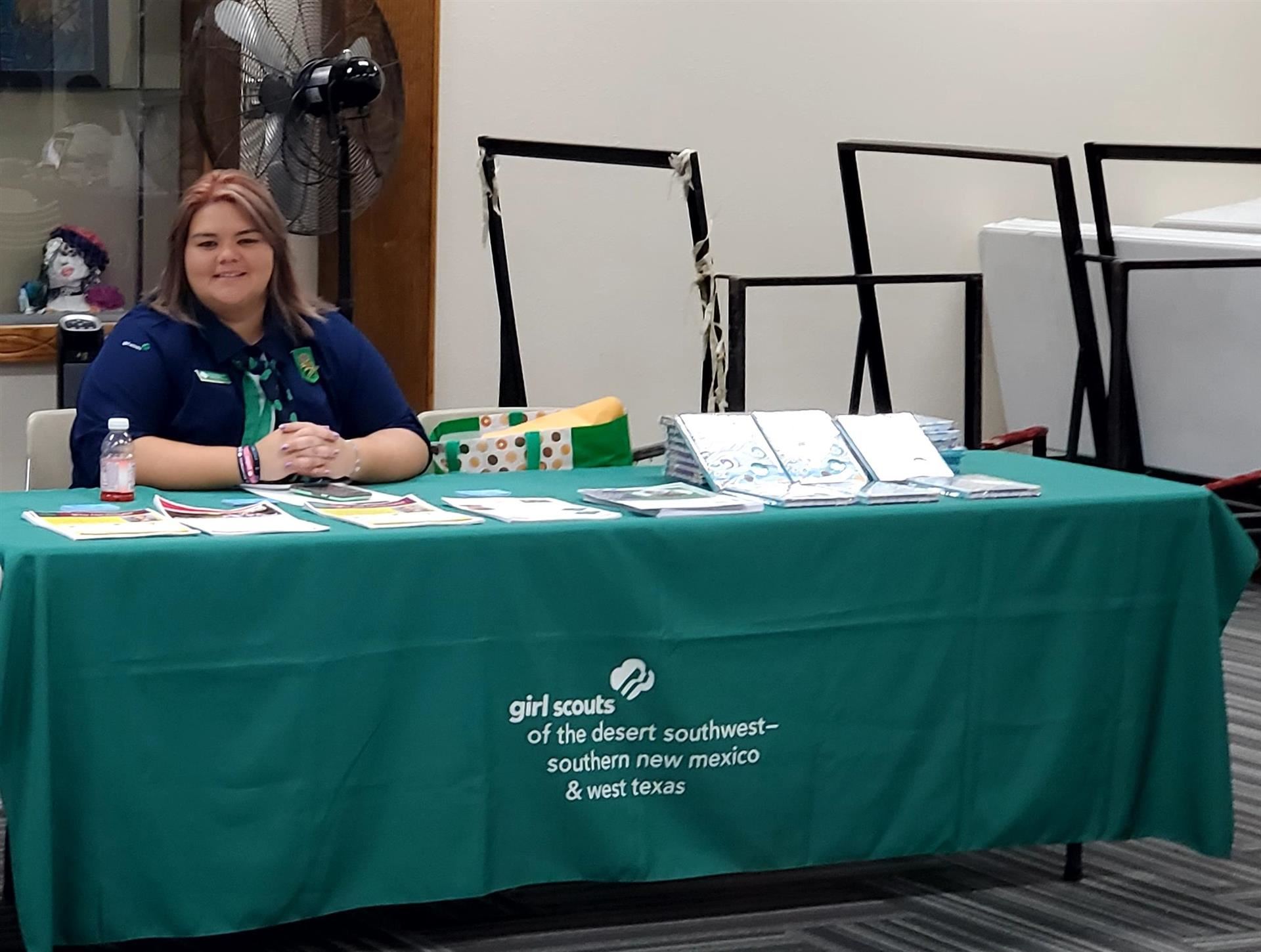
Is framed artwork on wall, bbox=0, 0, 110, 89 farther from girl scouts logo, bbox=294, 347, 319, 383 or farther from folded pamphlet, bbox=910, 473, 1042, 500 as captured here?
folded pamphlet, bbox=910, 473, 1042, 500

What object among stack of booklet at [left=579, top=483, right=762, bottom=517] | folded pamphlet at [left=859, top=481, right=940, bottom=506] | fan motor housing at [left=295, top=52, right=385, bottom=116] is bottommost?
stack of booklet at [left=579, top=483, right=762, bottom=517]

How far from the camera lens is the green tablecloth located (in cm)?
223

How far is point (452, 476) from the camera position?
297 centimetres

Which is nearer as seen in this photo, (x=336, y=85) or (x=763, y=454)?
(x=763, y=454)

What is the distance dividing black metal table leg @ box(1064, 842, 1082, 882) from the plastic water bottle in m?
1.62

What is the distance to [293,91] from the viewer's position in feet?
13.3

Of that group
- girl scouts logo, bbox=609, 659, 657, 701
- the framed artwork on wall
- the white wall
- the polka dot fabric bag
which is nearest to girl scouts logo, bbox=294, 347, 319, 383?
the polka dot fabric bag

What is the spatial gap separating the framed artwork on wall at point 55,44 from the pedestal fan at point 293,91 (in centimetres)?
69

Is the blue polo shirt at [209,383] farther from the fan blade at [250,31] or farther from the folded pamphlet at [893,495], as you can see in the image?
the fan blade at [250,31]

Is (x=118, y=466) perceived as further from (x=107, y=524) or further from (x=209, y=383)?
(x=209, y=383)

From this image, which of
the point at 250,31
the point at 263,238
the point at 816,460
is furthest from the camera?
the point at 250,31

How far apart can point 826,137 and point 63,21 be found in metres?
2.31

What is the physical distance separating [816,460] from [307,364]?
89 cm

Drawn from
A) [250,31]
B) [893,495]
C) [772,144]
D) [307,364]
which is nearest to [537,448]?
[307,364]
